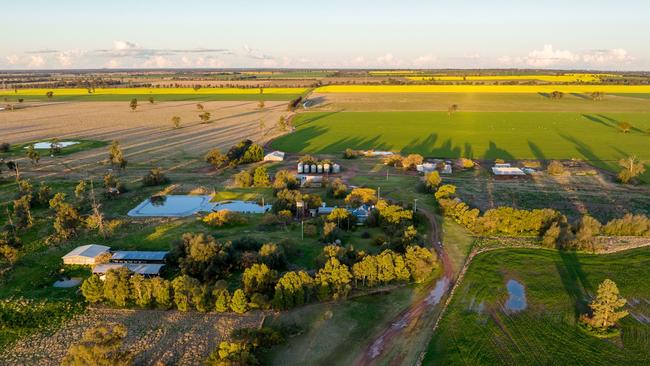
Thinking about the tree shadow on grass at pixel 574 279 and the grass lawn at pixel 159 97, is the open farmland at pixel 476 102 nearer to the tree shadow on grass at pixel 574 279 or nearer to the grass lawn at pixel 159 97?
the grass lawn at pixel 159 97

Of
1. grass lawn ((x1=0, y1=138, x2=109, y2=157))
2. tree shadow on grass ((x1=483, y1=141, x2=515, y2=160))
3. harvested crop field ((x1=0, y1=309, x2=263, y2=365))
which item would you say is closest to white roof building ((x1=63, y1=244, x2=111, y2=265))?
harvested crop field ((x1=0, y1=309, x2=263, y2=365))

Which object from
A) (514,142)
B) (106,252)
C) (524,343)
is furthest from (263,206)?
(514,142)

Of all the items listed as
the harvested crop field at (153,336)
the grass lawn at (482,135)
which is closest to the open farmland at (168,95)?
the grass lawn at (482,135)

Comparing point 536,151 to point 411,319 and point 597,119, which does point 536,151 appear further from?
point 411,319

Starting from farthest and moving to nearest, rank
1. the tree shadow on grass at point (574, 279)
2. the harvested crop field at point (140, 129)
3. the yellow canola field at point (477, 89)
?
the yellow canola field at point (477, 89) → the harvested crop field at point (140, 129) → the tree shadow on grass at point (574, 279)

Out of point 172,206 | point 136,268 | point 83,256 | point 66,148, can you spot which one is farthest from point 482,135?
point 66,148

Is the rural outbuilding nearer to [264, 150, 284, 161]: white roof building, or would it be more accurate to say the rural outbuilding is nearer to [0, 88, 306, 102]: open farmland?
[264, 150, 284, 161]: white roof building
